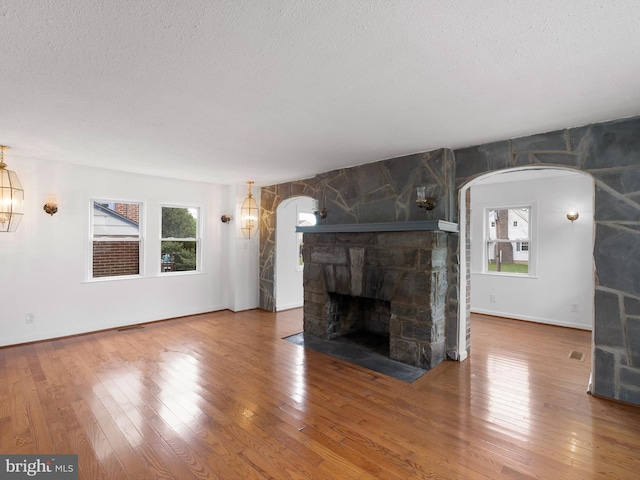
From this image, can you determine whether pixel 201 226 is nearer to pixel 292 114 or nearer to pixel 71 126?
pixel 71 126

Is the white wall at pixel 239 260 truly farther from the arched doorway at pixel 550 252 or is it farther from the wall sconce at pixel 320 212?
the arched doorway at pixel 550 252

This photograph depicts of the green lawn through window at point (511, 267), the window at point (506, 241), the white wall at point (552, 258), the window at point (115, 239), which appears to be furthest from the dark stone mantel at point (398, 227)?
the window at point (115, 239)

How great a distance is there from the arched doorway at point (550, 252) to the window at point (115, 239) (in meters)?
5.24

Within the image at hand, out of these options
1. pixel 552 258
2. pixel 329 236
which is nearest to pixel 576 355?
pixel 552 258

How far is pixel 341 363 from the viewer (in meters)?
3.62

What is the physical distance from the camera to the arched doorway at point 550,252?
4898 millimetres

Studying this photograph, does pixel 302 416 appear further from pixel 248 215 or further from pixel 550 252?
pixel 550 252

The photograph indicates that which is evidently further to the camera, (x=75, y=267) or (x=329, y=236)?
(x=75, y=267)

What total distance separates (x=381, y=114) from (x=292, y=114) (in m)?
0.73

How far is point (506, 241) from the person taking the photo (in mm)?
5707

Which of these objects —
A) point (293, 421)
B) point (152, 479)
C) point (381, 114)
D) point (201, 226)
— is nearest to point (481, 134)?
point (381, 114)

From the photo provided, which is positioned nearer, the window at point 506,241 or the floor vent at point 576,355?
the floor vent at point 576,355

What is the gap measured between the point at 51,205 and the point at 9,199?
49cm

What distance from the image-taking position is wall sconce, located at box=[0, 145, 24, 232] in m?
3.75
